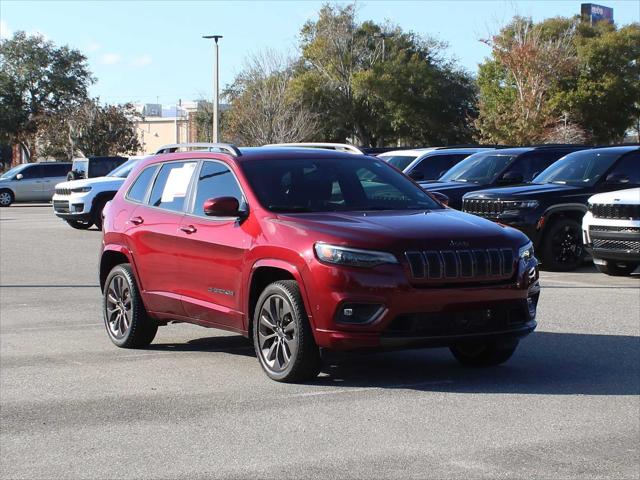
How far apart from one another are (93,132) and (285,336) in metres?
57.2

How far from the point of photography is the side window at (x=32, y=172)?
4466cm

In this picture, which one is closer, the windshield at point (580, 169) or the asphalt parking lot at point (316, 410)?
the asphalt parking lot at point (316, 410)

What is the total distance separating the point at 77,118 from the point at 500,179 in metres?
48.4

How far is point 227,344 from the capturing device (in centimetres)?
1030

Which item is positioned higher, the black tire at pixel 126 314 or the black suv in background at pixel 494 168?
the black suv in background at pixel 494 168

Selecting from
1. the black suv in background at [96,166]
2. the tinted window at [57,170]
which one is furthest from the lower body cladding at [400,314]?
the tinted window at [57,170]

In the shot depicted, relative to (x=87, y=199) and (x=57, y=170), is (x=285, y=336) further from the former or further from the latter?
(x=57, y=170)

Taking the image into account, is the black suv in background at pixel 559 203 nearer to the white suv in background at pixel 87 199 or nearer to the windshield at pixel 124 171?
the white suv in background at pixel 87 199

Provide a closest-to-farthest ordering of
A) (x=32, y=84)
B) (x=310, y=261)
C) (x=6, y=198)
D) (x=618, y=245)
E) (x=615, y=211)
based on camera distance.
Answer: (x=310, y=261) < (x=618, y=245) < (x=615, y=211) < (x=6, y=198) < (x=32, y=84)

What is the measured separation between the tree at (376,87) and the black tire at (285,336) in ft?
187

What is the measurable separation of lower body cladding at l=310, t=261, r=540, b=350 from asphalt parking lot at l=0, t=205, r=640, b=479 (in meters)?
0.41

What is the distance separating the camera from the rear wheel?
44156 mm

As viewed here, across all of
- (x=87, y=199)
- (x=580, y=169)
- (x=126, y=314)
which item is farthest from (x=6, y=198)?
(x=126, y=314)

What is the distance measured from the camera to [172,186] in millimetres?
9609
